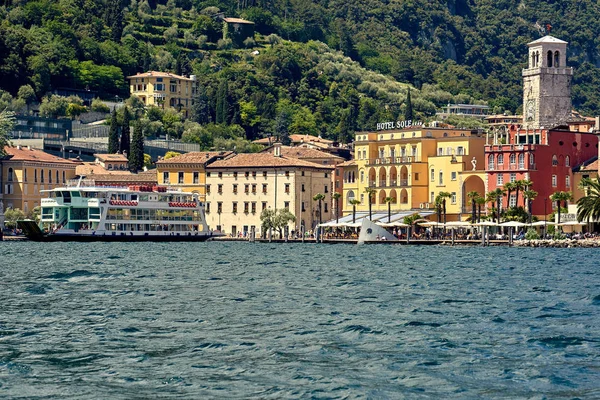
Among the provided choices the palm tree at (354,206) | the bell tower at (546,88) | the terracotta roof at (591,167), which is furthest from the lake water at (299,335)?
the bell tower at (546,88)

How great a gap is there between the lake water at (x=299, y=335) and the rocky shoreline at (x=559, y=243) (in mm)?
47377

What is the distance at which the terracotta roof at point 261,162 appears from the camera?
151 metres

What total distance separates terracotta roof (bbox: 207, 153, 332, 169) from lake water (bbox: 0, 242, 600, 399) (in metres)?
82.4

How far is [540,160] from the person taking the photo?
13662 cm

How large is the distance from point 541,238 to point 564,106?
5407cm

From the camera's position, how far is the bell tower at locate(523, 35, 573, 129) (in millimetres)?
173750

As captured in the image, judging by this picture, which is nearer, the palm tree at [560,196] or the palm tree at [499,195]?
the palm tree at [560,196]

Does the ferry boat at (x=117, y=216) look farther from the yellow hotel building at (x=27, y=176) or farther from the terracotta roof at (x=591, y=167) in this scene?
the terracotta roof at (x=591, y=167)

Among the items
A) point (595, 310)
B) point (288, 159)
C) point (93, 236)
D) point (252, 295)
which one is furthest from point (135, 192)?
point (595, 310)

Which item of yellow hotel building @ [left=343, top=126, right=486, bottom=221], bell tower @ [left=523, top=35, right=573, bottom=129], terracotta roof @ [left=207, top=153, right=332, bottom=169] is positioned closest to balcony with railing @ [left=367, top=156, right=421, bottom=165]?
yellow hotel building @ [left=343, top=126, right=486, bottom=221]

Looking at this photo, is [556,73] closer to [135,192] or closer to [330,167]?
[330,167]

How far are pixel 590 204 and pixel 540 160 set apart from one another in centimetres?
Answer: 1859

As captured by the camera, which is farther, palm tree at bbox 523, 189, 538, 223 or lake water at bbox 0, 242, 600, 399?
palm tree at bbox 523, 189, 538, 223

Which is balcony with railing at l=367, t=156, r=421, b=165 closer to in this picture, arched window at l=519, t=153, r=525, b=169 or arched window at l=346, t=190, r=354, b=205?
arched window at l=346, t=190, r=354, b=205
